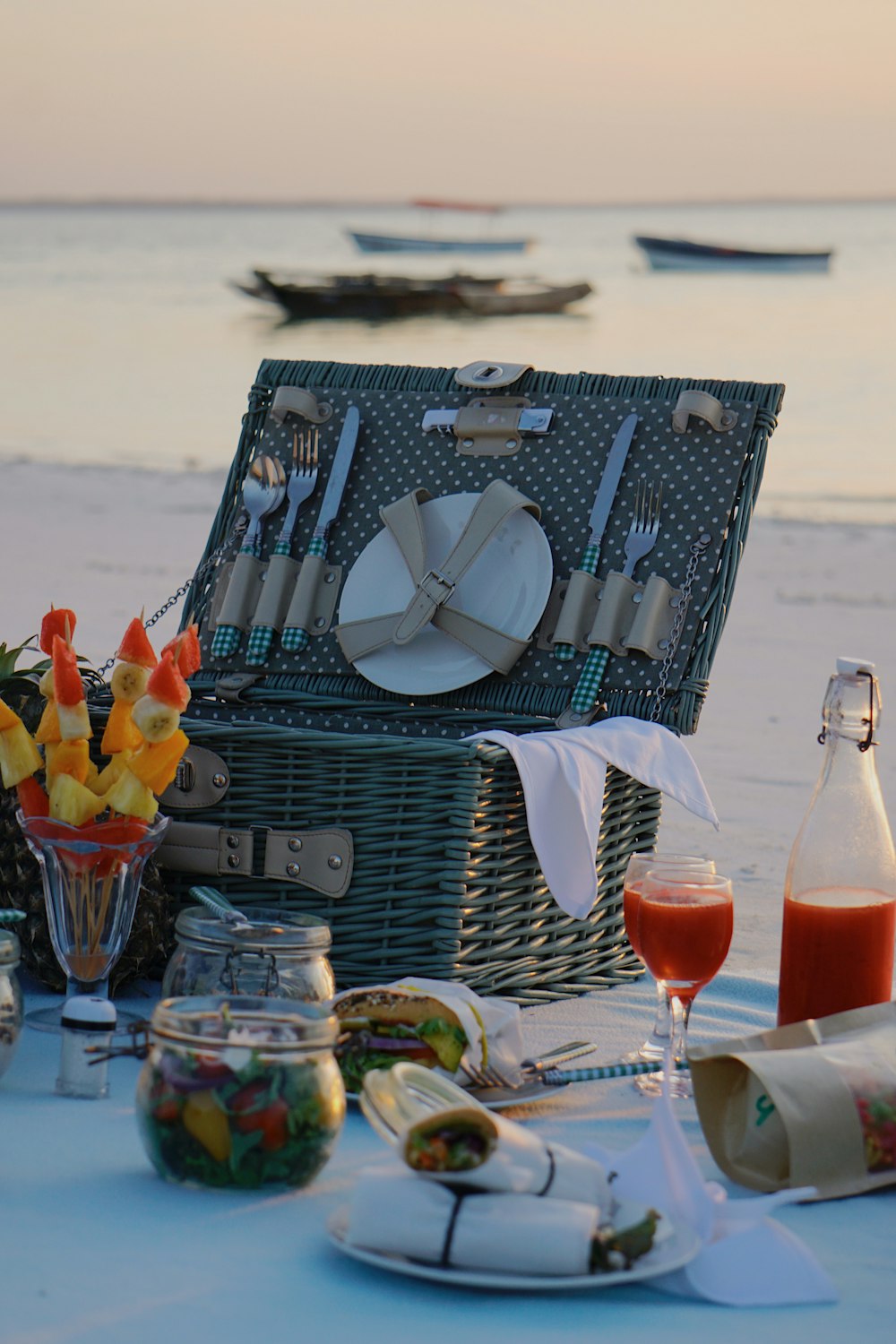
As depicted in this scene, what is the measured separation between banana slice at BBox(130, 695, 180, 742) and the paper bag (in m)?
0.54

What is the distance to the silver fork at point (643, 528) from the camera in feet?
7.32

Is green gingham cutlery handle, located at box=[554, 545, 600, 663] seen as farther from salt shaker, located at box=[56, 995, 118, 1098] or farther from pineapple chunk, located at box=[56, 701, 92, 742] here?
salt shaker, located at box=[56, 995, 118, 1098]

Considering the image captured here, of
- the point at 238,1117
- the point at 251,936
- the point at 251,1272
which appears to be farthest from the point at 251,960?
the point at 251,1272

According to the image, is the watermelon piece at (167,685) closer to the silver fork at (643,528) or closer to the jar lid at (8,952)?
the jar lid at (8,952)

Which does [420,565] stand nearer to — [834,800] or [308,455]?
[308,455]

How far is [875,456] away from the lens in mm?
11336

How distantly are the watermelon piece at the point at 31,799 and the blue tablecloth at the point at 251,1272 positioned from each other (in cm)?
27

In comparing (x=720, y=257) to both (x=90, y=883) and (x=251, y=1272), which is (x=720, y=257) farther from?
(x=251, y=1272)

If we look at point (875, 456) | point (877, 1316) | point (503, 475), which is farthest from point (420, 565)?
point (875, 456)

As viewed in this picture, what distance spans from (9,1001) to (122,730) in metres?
0.28

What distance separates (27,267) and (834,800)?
3862 cm

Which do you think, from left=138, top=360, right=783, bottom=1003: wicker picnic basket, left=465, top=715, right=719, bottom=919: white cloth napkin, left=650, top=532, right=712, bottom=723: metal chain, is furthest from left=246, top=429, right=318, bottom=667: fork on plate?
left=465, top=715, right=719, bottom=919: white cloth napkin

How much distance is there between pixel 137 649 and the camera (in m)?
1.54

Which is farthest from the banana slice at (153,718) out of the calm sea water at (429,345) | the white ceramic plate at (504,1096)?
the calm sea water at (429,345)
